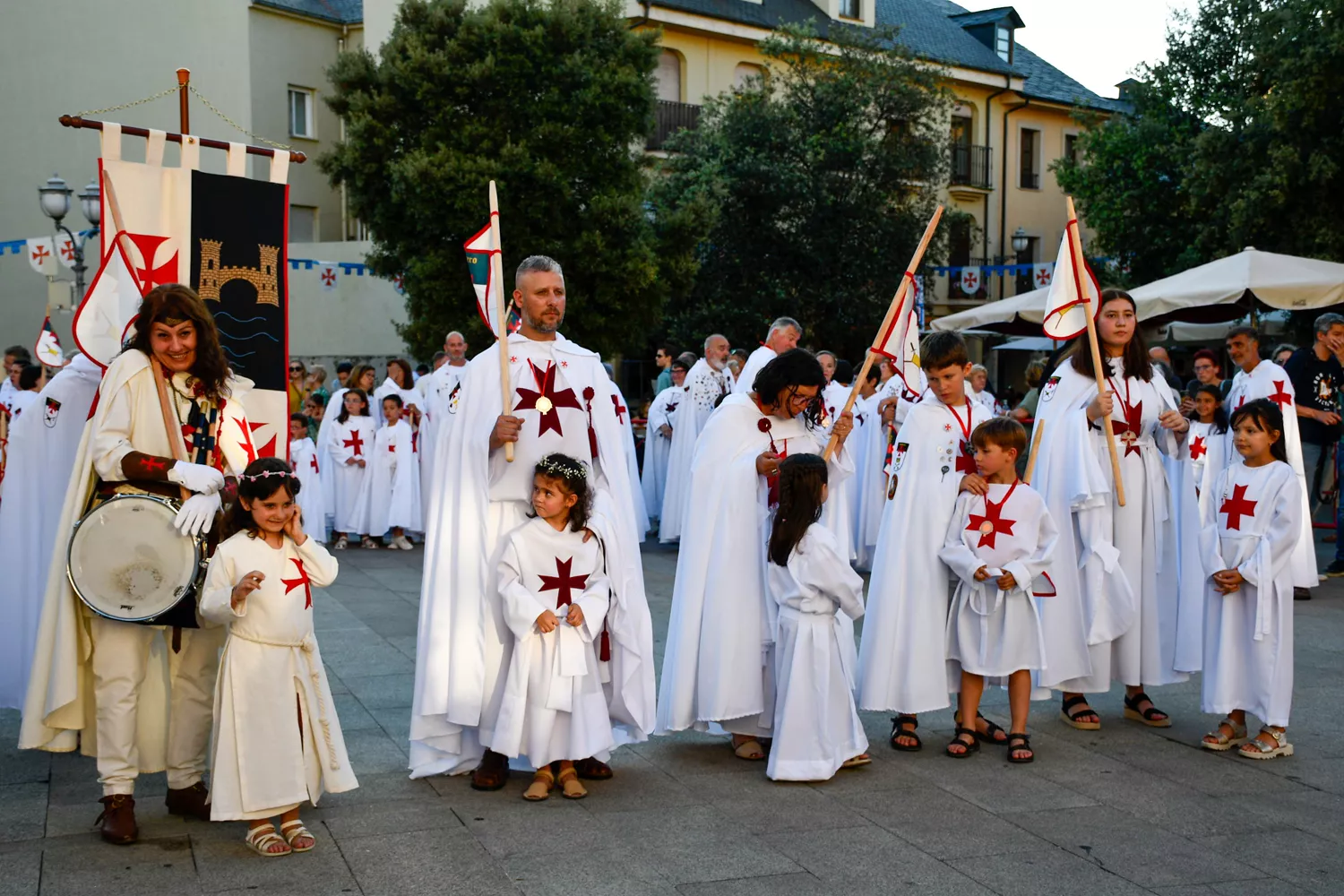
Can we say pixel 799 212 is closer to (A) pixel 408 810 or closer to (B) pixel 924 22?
(B) pixel 924 22

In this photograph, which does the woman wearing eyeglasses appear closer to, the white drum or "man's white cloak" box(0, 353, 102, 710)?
"man's white cloak" box(0, 353, 102, 710)

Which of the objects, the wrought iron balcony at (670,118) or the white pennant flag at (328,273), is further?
the wrought iron balcony at (670,118)

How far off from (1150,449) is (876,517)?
18.0ft

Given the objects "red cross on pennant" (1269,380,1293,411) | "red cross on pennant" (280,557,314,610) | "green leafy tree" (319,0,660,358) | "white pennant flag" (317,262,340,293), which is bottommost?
"red cross on pennant" (280,557,314,610)

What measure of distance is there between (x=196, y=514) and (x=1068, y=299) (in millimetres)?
4219

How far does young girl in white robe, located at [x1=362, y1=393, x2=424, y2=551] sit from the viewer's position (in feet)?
47.2

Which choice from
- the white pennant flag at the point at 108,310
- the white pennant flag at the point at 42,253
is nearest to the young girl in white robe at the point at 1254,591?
the white pennant flag at the point at 108,310

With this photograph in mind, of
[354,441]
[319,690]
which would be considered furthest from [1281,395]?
[354,441]

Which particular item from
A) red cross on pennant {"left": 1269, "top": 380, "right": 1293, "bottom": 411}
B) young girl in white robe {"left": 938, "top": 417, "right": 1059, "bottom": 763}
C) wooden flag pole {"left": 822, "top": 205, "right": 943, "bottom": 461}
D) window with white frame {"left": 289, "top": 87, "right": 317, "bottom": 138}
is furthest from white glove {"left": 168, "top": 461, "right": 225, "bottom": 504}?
window with white frame {"left": 289, "top": 87, "right": 317, "bottom": 138}

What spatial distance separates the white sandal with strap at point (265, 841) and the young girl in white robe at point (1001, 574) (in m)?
2.89

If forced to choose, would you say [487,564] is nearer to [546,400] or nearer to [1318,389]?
[546,400]

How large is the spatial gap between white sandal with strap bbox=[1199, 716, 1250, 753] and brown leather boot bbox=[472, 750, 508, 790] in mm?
3178

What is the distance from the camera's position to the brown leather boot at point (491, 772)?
5531mm

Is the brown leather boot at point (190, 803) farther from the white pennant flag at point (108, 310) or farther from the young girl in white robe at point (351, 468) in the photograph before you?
the young girl in white robe at point (351, 468)
